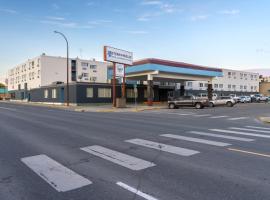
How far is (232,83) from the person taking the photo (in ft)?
238

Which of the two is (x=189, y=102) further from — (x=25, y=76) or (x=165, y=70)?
(x=25, y=76)

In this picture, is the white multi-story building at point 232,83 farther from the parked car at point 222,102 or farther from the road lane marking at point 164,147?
the road lane marking at point 164,147

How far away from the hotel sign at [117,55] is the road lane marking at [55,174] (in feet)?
79.2

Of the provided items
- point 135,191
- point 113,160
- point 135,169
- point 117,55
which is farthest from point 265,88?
point 135,191

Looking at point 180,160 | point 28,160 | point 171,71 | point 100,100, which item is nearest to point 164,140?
point 180,160

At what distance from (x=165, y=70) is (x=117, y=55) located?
7616 millimetres

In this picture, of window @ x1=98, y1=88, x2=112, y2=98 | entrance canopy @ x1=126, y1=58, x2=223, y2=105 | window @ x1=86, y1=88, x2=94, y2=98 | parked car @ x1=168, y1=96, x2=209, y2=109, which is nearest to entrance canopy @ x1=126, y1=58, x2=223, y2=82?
entrance canopy @ x1=126, y1=58, x2=223, y2=105

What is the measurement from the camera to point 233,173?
16.3 ft

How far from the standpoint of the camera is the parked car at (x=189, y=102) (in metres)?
28.6

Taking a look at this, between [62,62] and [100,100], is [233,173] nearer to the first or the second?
[100,100]

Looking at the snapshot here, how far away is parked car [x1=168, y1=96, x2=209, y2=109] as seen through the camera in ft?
93.9

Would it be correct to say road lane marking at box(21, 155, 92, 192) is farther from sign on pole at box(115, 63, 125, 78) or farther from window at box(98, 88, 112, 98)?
window at box(98, 88, 112, 98)

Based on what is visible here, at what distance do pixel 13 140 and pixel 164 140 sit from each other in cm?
594

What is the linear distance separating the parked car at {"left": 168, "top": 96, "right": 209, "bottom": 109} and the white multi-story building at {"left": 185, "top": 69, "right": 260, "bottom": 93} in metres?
31.7
